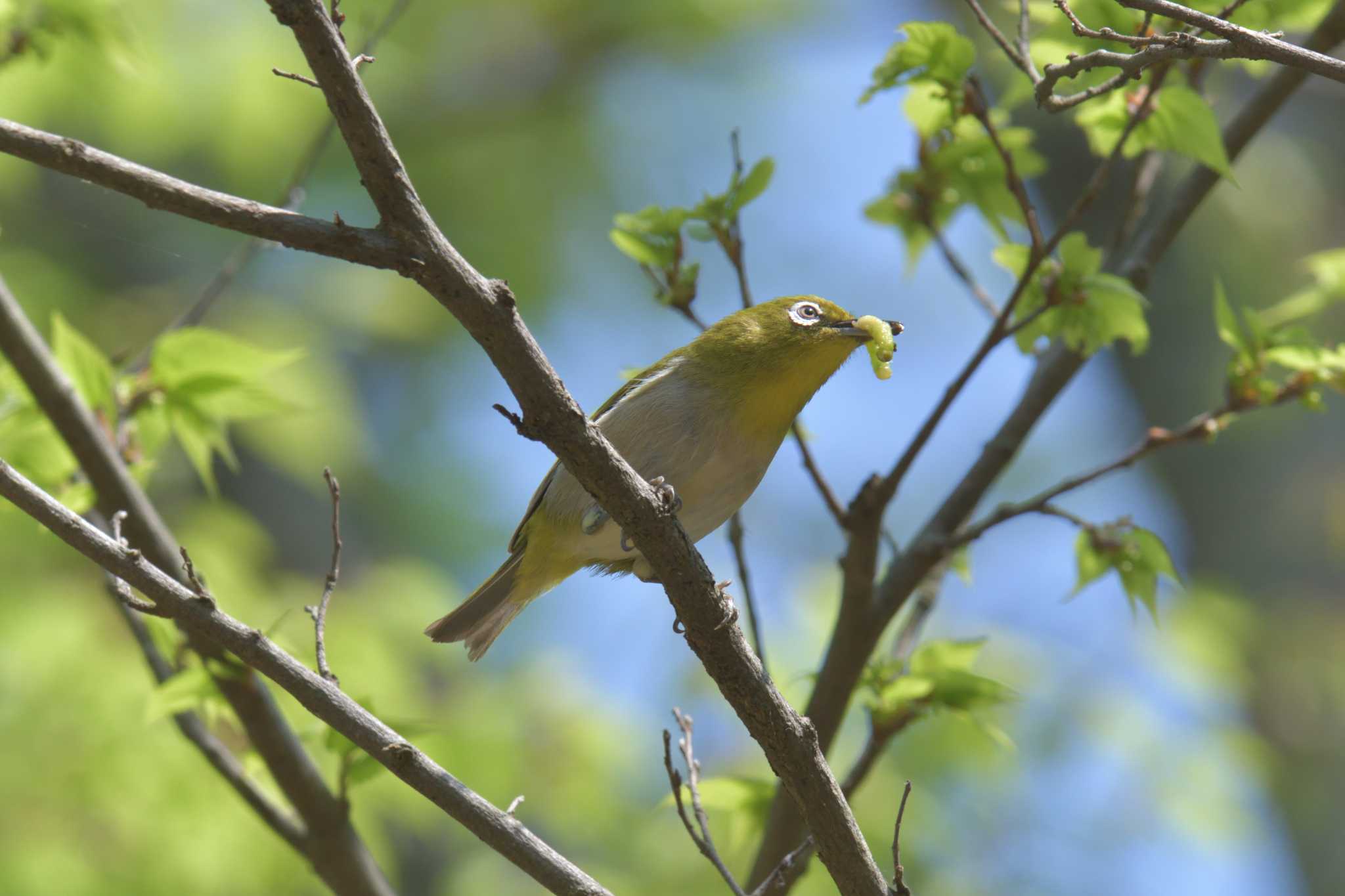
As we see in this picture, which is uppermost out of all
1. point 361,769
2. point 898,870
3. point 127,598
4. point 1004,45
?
point 1004,45

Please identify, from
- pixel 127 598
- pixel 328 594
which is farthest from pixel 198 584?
pixel 328 594

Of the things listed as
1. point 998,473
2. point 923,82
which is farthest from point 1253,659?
point 923,82

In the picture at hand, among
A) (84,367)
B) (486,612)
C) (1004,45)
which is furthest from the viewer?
(486,612)

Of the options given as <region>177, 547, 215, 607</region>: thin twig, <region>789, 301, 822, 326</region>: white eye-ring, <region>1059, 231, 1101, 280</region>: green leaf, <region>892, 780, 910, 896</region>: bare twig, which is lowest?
<region>892, 780, 910, 896</region>: bare twig

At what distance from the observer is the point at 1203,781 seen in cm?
793

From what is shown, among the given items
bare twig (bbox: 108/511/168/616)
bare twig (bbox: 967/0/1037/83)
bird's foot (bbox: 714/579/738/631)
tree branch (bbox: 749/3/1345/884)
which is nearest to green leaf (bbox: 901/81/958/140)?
bare twig (bbox: 967/0/1037/83)

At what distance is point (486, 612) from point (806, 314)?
151cm

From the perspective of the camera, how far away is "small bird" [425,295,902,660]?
12.1 ft

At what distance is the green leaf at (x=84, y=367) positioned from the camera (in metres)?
3.77

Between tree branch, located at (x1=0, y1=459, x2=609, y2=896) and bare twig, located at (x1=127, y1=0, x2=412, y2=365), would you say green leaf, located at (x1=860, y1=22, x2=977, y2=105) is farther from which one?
tree branch, located at (x1=0, y1=459, x2=609, y2=896)

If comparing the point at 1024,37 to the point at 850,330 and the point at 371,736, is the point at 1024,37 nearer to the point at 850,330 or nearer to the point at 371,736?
the point at 850,330

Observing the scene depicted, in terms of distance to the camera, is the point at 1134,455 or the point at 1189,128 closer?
the point at 1189,128

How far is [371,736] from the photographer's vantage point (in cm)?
260

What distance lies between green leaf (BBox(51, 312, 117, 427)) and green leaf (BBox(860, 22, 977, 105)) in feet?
8.42
